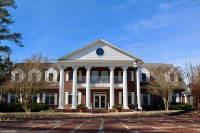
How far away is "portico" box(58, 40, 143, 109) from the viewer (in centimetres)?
4728

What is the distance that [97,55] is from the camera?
4841 cm

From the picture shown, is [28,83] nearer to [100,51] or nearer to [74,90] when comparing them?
[74,90]

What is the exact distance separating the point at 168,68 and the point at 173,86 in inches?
149

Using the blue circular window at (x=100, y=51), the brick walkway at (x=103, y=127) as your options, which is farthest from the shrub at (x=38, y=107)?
the brick walkway at (x=103, y=127)

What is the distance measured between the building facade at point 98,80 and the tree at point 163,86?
4.83ft

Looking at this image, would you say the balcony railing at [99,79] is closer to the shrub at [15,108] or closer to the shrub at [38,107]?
the shrub at [38,107]

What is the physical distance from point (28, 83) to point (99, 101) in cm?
1152

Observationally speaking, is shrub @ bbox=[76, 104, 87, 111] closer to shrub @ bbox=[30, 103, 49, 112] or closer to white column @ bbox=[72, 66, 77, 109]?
white column @ bbox=[72, 66, 77, 109]

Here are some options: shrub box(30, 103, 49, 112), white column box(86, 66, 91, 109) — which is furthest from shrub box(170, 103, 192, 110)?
shrub box(30, 103, 49, 112)

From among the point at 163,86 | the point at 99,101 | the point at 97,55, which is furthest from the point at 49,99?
the point at 163,86

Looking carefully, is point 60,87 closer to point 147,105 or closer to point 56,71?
point 56,71

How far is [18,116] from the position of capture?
3488 centimetres

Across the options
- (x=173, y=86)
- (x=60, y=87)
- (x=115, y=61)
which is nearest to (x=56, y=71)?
(x=60, y=87)

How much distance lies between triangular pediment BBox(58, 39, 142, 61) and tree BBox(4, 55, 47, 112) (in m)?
4.51
